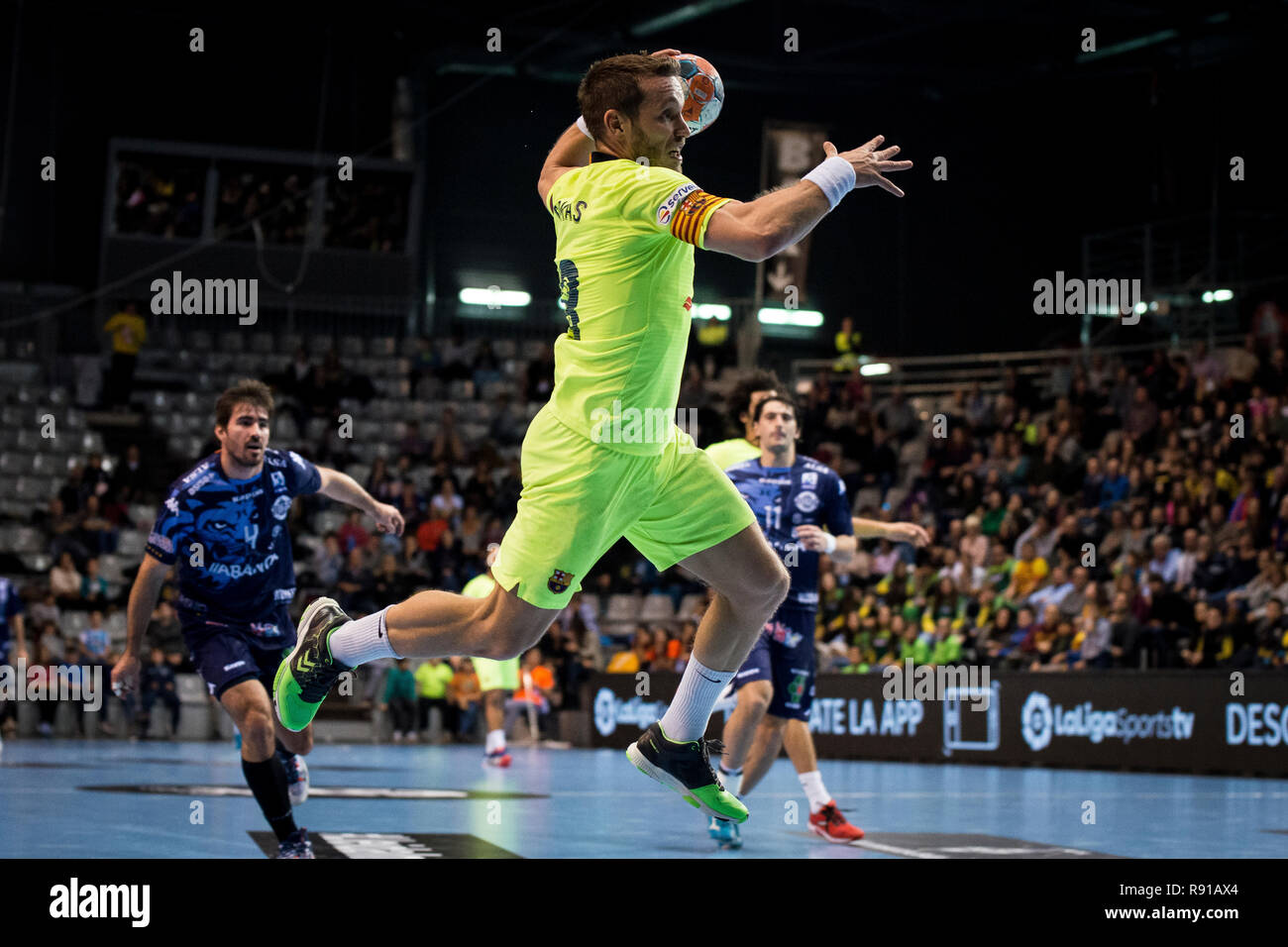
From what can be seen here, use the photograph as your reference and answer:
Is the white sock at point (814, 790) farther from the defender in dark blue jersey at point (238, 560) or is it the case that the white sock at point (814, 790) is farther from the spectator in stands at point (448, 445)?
the spectator in stands at point (448, 445)

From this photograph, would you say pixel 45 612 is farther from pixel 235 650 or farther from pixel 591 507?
pixel 591 507

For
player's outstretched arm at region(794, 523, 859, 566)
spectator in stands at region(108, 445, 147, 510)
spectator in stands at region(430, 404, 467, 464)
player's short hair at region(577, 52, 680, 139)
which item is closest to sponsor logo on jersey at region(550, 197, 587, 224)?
player's short hair at region(577, 52, 680, 139)

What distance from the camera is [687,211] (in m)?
5.20

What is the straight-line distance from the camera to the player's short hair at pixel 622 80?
5.62m

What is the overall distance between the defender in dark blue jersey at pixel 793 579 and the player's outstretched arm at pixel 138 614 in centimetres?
325

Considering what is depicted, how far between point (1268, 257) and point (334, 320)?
1649 centimetres

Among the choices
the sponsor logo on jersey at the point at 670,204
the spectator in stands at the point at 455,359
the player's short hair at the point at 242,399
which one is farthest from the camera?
the spectator in stands at the point at 455,359

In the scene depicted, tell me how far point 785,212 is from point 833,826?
4.61 metres

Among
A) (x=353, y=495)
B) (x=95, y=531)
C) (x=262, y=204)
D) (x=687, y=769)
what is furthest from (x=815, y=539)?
(x=262, y=204)

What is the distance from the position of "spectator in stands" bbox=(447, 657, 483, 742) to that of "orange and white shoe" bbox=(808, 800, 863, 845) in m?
13.9

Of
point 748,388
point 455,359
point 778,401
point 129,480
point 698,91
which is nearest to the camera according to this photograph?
point 698,91

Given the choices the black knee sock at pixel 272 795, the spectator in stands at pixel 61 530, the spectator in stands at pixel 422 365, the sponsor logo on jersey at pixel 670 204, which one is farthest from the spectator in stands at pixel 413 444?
the sponsor logo on jersey at pixel 670 204

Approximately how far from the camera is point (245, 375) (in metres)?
26.6
